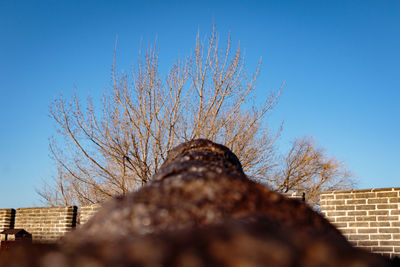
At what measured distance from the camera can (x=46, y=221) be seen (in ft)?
47.0

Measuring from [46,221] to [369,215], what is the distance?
1118cm

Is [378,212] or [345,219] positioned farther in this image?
[345,219]

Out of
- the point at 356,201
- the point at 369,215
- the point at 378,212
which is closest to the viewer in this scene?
the point at 378,212

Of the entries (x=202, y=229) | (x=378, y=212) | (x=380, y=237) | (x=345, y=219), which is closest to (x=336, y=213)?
(x=345, y=219)

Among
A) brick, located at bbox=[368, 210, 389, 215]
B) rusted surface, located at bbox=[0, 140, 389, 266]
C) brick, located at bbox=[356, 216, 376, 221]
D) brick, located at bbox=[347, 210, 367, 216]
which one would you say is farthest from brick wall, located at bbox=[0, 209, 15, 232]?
rusted surface, located at bbox=[0, 140, 389, 266]

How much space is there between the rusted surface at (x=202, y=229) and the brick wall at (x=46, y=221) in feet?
45.3

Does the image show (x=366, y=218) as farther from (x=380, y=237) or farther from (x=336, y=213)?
(x=336, y=213)

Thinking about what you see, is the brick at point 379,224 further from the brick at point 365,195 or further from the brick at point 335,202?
the brick at point 335,202

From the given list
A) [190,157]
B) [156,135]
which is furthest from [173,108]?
[190,157]

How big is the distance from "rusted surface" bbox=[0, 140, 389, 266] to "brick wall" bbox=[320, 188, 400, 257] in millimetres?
8409

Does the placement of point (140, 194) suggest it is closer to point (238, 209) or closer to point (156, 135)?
point (238, 209)

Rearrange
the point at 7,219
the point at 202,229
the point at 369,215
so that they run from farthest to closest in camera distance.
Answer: the point at 7,219
the point at 369,215
the point at 202,229

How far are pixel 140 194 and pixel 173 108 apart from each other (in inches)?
525

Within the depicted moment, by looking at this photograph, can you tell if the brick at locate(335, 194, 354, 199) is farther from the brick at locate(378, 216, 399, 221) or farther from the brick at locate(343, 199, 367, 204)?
the brick at locate(378, 216, 399, 221)
